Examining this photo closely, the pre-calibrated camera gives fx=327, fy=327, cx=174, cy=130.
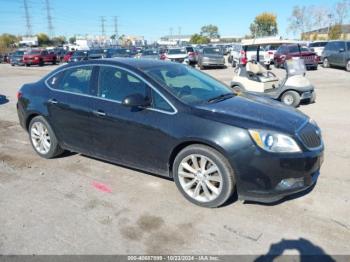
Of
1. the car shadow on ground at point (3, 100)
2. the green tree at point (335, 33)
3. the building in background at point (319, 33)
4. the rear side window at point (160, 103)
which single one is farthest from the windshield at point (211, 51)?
the building in background at point (319, 33)

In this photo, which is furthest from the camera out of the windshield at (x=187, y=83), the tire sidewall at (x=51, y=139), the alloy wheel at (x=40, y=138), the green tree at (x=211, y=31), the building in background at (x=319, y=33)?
the green tree at (x=211, y=31)

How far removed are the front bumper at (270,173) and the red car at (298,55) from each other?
1714 cm

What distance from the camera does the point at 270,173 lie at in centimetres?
325

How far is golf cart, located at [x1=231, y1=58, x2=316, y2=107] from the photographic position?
868cm

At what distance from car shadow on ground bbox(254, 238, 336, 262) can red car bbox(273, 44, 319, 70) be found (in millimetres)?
17714

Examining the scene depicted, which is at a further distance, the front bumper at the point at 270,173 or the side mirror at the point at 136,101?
the side mirror at the point at 136,101

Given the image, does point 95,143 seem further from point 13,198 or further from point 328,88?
point 328,88

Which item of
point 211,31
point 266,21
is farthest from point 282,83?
point 211,31

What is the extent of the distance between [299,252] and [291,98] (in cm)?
A: 653

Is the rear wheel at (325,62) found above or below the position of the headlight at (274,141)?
below

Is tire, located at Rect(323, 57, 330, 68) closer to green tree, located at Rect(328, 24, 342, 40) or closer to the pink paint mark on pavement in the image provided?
the pink paint mark on pavement

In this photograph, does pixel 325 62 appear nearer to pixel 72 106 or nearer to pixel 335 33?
pixel 72 106

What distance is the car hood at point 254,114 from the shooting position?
339 centimetres

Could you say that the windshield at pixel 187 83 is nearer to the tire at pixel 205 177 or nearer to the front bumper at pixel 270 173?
the tire at pixel 205 177
